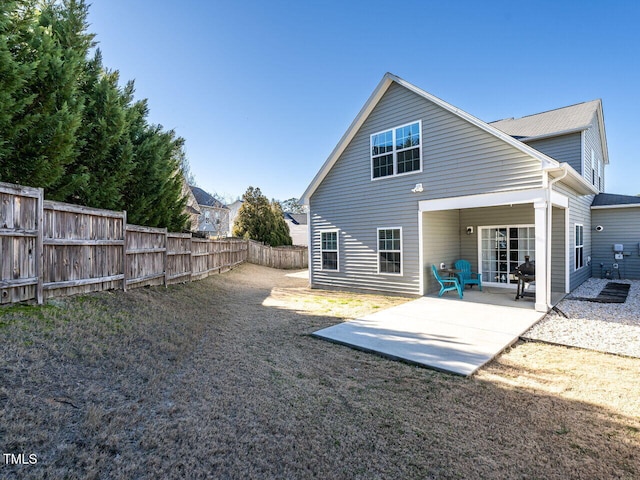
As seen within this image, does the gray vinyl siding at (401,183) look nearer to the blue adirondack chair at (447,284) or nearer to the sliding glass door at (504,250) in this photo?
the blue adirondack chair at (447,284)

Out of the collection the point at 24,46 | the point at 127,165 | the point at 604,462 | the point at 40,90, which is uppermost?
the point at 24,46

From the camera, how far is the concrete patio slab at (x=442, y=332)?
4.53 metres

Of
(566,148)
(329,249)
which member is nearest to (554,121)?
(566,148)

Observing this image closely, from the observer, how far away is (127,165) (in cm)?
708

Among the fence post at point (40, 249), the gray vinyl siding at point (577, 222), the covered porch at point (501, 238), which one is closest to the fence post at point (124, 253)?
the fence post at point (40, 249)

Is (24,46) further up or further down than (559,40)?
further down

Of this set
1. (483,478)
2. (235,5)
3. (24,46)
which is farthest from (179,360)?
(235,5)

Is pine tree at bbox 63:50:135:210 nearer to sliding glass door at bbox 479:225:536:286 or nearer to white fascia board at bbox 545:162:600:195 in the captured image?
white fascia board at bbox 545:162:600:195

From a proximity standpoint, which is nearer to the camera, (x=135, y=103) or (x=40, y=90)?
(x=40, y=90)

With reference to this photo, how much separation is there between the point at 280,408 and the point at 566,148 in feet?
41.2

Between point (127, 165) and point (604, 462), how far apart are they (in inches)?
345

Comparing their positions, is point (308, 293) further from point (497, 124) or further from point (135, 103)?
point (497, 124)

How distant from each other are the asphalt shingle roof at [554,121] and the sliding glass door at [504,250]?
379 cm

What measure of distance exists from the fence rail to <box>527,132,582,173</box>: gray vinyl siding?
500 inches
